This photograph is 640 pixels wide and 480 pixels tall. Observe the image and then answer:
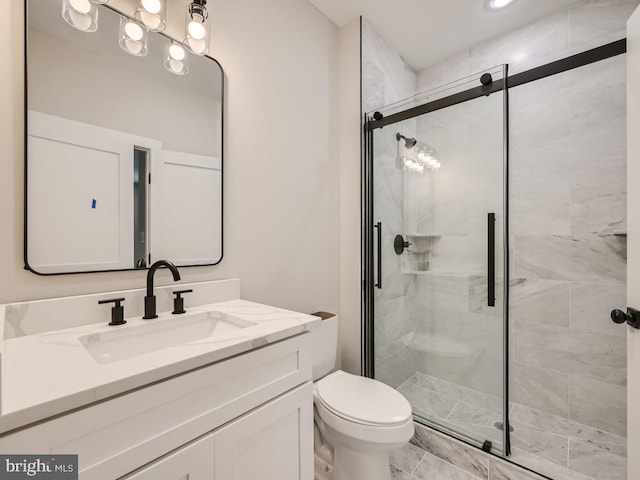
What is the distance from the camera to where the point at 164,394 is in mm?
679

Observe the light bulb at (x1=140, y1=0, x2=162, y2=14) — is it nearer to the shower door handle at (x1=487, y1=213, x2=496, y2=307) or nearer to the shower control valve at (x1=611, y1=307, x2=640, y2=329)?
the shower door handle at (x1=487, y1=213, x2=496, y2=307)

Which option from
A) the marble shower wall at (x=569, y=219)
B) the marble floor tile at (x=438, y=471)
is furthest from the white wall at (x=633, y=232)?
the marble shower wall at (x=569, y=219)

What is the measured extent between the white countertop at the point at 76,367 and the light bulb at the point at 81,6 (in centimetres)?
103

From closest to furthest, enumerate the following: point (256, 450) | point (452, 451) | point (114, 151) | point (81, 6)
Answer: point (256, 450) < point (81, 6) < point (114, 151) < point (452, 451)

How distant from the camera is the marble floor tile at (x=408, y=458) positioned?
1587 mm

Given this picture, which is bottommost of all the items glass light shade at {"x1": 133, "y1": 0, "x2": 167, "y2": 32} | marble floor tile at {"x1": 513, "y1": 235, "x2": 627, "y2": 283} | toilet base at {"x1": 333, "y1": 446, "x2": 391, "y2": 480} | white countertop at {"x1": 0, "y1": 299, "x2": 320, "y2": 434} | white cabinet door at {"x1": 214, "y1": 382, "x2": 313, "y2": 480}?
toilet base at {"x1": 333, "y1": 446, "x2": 391, "y2": 480}

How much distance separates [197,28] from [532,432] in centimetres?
273

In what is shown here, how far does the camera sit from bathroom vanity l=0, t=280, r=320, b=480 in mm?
562

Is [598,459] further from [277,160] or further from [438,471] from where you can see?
[277,160]

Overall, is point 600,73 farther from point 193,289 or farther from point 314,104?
point 193,289

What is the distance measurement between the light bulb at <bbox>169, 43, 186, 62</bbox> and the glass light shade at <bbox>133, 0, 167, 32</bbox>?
0.08m

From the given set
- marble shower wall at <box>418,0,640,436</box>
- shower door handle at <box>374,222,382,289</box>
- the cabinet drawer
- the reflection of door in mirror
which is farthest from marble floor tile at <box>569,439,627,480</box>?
the reflection of door in mirror

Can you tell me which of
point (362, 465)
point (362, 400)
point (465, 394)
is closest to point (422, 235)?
point (465, 394)

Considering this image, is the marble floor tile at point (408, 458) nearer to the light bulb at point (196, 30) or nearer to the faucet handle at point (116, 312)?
the faucet handle at point (116, 312)
